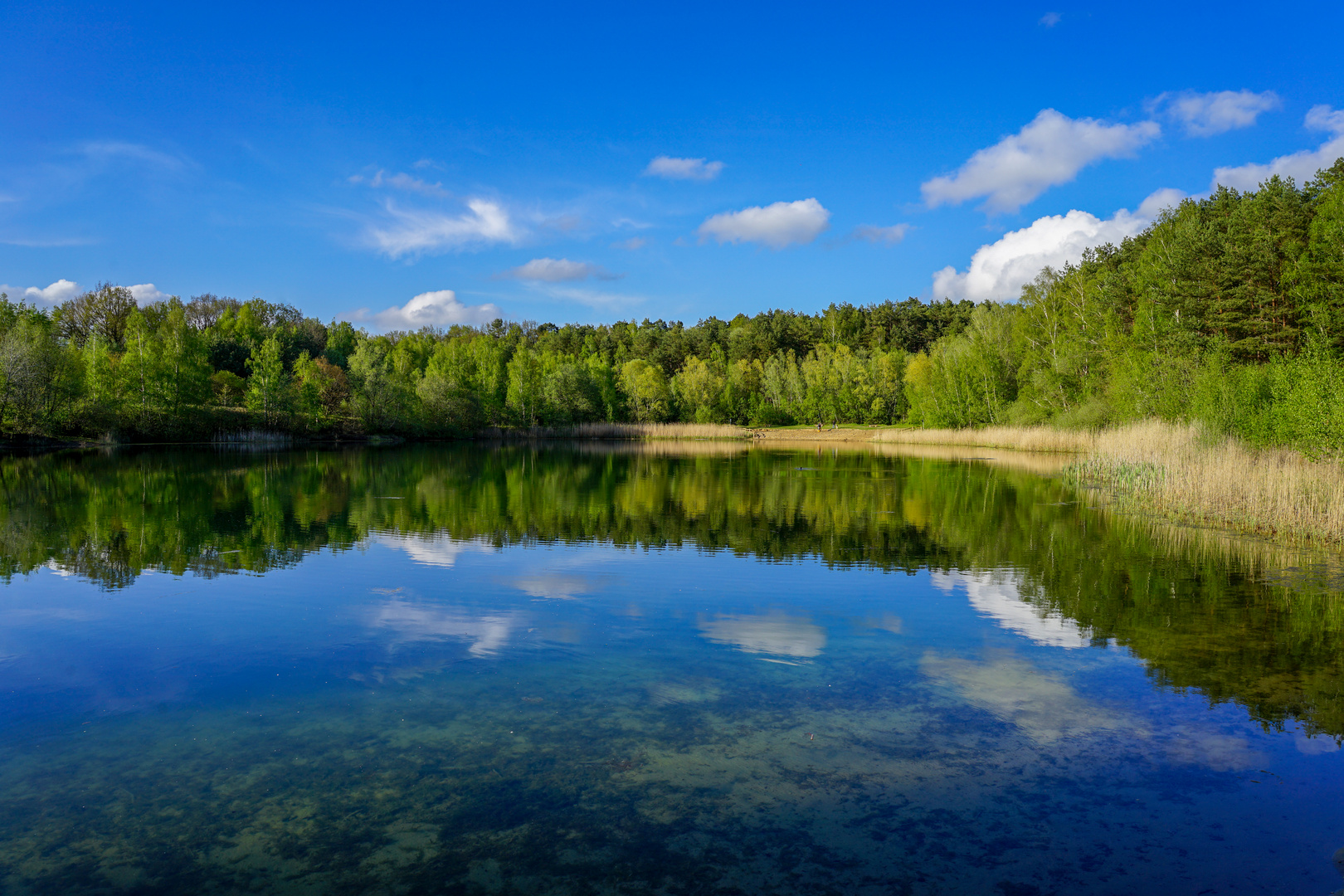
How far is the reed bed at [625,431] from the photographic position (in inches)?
2923

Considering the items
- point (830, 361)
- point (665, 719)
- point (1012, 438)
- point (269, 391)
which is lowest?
point (665, 719)

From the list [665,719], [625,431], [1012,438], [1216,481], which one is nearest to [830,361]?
[625,431]

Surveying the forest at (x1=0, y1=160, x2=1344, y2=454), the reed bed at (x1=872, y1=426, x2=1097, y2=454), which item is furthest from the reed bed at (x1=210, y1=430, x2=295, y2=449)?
the reed bed at (x1=872, y1=426, x2=1097, y2=454)

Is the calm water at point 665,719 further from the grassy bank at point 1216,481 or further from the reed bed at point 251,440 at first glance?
the reed bed at point 251,440

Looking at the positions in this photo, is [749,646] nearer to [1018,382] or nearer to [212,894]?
[212,894]

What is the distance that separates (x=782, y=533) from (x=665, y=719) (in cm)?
1117

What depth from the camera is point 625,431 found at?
7675 centimetres

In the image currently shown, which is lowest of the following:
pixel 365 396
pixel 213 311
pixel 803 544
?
pixel 803 544

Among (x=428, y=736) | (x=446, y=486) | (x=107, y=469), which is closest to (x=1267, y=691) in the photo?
(x=428, y=736)

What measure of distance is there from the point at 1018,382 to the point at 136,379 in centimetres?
6540

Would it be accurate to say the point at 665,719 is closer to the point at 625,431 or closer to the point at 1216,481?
the point at 1216,481

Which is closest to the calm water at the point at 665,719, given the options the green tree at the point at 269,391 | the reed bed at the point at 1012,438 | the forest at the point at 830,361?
the forest at the point at 830,361

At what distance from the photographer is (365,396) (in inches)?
2628

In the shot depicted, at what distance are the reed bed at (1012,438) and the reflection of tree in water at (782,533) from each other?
13.1 metres
